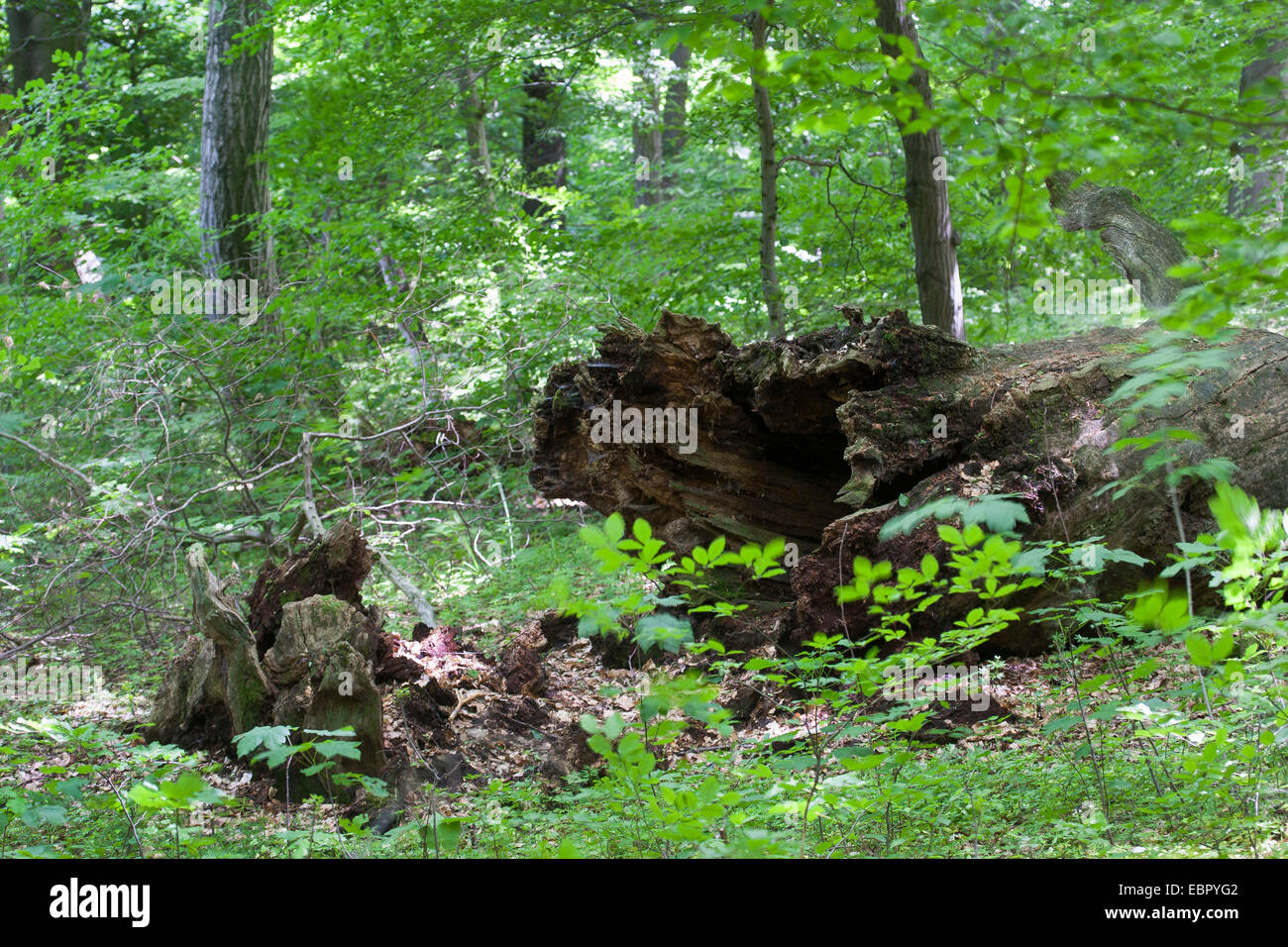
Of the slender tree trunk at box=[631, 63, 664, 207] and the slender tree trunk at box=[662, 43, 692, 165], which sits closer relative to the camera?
the slender tree trunk at box=[631, 63, 664, 207]

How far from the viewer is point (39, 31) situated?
559 inches

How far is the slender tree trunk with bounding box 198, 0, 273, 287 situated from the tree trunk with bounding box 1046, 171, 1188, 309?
332 inches

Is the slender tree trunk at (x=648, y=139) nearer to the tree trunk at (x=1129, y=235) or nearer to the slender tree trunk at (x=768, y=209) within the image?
the slender tree trunk at (x=768, y=209)

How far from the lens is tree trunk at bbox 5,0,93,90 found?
46.4 ft

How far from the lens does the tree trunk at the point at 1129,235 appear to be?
583 centimetres

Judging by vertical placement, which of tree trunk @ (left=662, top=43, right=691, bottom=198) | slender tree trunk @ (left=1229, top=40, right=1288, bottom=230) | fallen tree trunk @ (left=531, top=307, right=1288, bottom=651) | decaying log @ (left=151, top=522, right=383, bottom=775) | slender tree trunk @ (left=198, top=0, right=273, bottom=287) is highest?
tree trunk @ (left=662, top=43, right=691, bottom=198)

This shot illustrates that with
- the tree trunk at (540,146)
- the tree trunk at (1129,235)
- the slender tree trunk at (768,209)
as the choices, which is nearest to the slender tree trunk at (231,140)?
the tree trunk at (540,146)

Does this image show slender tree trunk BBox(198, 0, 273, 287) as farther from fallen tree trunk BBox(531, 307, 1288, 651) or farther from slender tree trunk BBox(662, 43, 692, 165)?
slender tree trunk BBox(662, 43, 692, 165)

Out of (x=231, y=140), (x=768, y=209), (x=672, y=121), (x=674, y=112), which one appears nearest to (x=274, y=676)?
(x=768, y=209)

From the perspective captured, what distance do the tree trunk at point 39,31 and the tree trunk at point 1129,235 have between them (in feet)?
49.9

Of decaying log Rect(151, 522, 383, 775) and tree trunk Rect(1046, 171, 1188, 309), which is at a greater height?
tree trunk Rect(1046, 171, 1188, 309)

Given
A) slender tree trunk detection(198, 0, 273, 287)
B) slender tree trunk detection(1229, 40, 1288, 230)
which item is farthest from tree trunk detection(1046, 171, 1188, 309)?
slender tree trunk detection(198, 0, 273, 287)

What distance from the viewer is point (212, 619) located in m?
4.27
